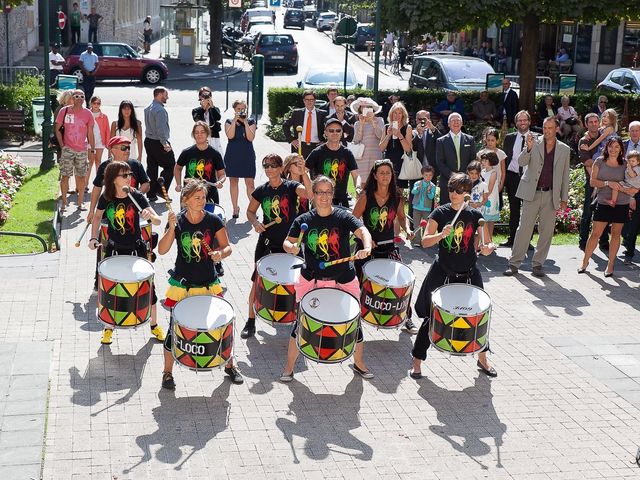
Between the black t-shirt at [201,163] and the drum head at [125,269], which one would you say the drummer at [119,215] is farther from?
the black t-shirt at [201,163]

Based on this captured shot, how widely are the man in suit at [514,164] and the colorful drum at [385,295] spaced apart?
452 cm

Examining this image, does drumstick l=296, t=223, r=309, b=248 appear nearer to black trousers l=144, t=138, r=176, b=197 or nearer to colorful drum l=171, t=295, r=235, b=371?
colorful drum l=171, t=295, r=235, b=371

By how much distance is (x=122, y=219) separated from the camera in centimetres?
987

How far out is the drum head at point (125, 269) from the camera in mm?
9078

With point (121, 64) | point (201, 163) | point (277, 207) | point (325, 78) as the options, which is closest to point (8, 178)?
point (201, 163)

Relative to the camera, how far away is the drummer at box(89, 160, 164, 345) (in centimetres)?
979

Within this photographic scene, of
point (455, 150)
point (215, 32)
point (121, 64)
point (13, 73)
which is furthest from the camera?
point (215, 32)

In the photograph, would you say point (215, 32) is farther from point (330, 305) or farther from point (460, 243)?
point (330, 305)

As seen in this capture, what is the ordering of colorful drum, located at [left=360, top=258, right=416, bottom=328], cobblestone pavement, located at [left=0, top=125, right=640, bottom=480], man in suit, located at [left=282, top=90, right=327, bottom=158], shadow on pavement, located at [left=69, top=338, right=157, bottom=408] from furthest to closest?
man in suit, located at [left=282, top=90, right=327, bottom=158] < colorful drum, located at [left=360, top=258, right=416, bottom=328] < shadow on pavement, located at [left=69, top=338, right=157, bottom=408] < cobblestone pavement, located at [left=0, top=125, right=640, bottom=480]


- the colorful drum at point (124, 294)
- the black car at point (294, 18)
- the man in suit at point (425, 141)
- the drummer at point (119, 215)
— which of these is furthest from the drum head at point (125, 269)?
the black car at point (294, 18)

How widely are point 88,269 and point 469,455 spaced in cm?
616

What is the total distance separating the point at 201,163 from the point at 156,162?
12.6 feet

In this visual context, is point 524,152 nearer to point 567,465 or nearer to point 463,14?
point 567,465

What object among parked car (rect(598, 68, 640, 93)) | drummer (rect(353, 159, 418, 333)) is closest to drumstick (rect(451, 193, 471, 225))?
drummer (rect(353, 159, 418, 333))
